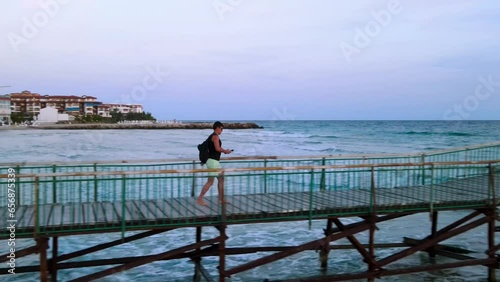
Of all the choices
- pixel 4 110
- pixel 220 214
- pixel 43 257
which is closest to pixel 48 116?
pixel 4 110

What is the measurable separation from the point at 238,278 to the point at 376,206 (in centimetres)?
374

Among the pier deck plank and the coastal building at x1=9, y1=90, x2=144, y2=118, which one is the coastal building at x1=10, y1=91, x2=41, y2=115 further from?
the pier deck plank

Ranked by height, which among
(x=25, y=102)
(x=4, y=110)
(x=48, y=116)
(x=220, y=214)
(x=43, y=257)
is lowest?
(x=43, y=257)

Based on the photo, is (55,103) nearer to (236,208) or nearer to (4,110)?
(4,110)

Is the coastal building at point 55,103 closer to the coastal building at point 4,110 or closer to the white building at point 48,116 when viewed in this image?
the white building at point 48,116

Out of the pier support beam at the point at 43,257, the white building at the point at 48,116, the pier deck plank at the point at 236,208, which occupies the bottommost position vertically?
the pier support beam at the point at 43,257

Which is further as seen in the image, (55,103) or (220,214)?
(55,103)

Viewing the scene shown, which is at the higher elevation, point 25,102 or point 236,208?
point 25,102

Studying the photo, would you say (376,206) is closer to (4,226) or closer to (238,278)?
(238,278)

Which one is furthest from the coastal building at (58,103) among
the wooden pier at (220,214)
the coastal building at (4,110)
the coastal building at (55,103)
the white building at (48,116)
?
the wooden pier at (220,214)

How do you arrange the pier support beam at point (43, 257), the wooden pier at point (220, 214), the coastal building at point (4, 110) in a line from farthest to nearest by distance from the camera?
1. the coastal building at point (4, 110)
2. the wooden pier at point (220, 214)
3. the pier support beam at point (43, 257)

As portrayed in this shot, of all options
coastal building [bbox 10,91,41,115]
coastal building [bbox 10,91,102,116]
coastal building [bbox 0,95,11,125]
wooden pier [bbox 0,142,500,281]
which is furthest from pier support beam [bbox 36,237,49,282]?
coastal building [bbox 10,91,41,115]

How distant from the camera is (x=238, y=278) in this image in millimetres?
10836

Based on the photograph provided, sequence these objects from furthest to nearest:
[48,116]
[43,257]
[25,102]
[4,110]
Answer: [25,102]
[48,116]
[4,110]
[43,257]
